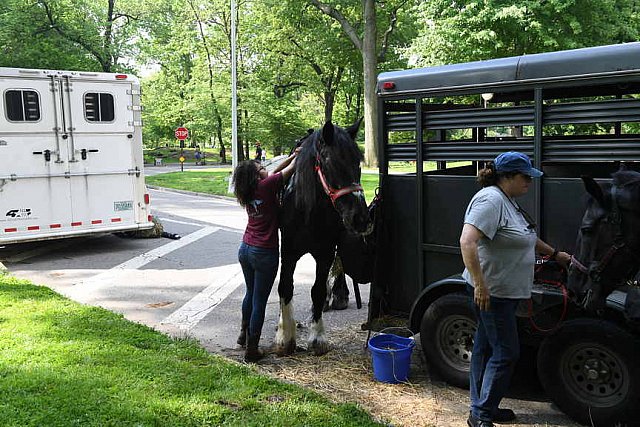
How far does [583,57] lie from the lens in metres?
4.17

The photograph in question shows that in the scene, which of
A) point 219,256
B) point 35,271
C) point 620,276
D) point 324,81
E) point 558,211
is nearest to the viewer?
point 620,276

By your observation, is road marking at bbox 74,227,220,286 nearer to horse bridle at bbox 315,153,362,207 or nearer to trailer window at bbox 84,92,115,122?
trailer window at bbox 84,92,115,122

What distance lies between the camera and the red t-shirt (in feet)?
17.7

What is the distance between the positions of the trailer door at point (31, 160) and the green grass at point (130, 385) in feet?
16.2

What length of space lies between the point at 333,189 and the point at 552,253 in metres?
1.83

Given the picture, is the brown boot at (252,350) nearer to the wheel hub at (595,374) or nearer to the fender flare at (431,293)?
the fender flare at (431,293)

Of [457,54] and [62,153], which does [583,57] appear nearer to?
[62,153]

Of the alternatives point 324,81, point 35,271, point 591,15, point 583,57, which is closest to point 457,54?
point 591,15

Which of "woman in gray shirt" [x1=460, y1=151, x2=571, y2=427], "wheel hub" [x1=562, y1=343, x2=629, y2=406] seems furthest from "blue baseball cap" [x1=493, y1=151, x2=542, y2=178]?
"wheel hub" [x1=562, y1=343, x2=629, y2=406]

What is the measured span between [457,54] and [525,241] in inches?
709

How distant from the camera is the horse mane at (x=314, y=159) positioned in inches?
201

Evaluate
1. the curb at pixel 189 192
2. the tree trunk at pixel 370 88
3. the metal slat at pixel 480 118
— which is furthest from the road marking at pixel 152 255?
the tree trunk at pixel 370 88

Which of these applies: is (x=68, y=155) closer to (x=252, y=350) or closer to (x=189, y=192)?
(x=252, y=350)

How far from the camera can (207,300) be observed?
792 centimetres
